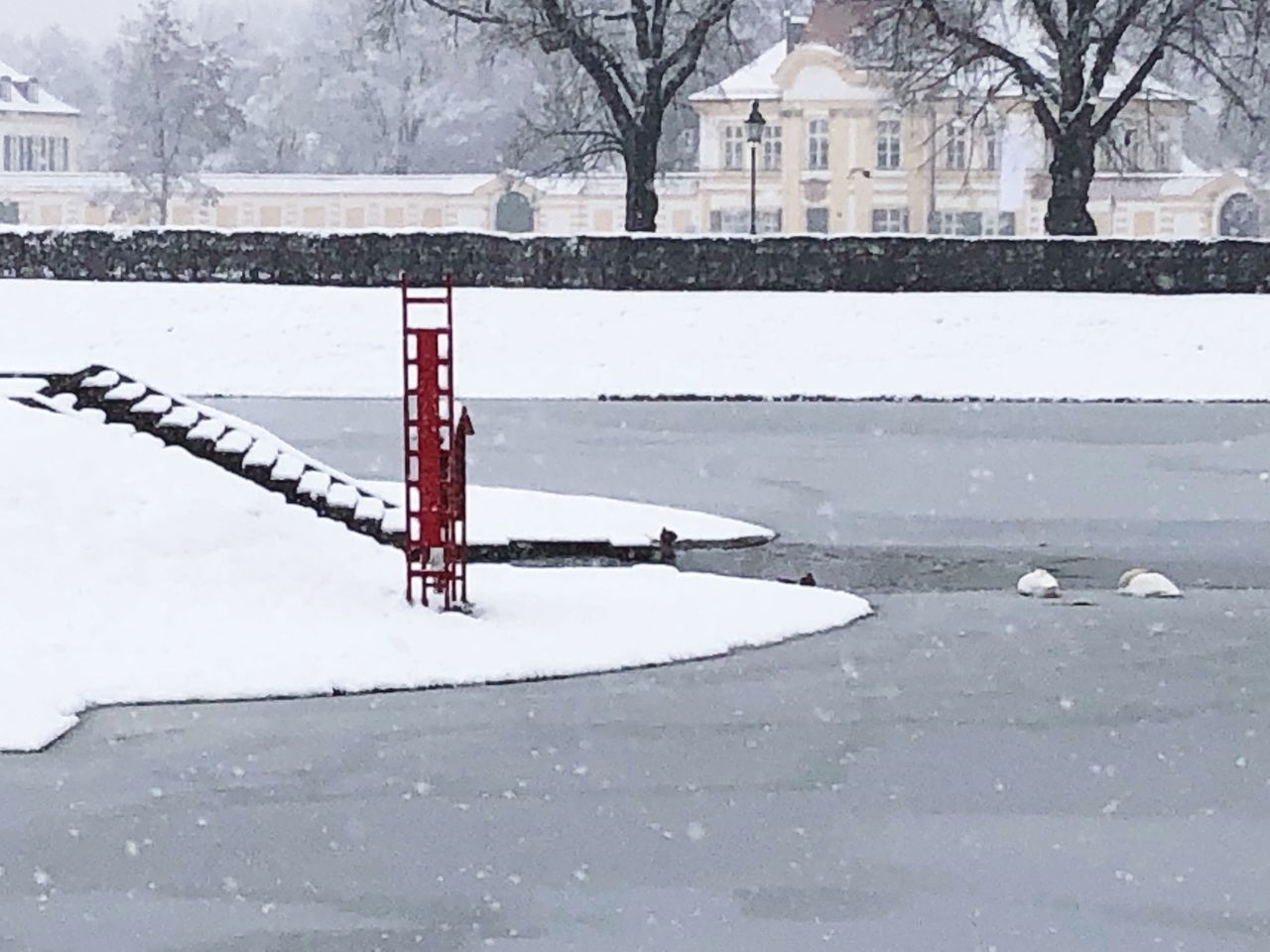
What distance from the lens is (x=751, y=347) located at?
120 feet

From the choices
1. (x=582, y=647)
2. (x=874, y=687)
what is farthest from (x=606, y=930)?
(x=582, y=647)

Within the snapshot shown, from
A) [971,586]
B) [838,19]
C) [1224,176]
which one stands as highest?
[838,19]

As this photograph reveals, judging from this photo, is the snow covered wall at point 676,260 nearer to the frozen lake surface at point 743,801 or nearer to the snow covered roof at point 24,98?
the frozen lake surface at point 743,801

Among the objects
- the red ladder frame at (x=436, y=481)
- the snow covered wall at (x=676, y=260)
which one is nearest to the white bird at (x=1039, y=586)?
the red ladder frame at (x=436, y=481)

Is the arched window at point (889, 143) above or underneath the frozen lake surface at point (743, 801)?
above

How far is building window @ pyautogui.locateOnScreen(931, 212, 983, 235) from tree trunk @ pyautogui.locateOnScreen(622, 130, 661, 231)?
29397mm

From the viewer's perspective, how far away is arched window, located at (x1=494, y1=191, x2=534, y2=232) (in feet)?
254

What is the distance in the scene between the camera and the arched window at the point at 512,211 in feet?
254

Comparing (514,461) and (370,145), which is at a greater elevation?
(370,145)

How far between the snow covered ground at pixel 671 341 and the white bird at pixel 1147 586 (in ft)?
65.2

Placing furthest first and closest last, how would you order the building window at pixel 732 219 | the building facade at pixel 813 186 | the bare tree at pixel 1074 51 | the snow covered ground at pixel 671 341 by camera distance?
1. the building window at pixel 732 219
2. the building facade at pixel 813 186
3. the bare tree at pixel 1074 51
4. the snow covered ground at pixel 671 341

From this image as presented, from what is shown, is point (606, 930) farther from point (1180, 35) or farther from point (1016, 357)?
point (1180, 35)

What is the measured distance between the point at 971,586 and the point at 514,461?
29.0 feet

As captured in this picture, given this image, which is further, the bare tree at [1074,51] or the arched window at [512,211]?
the arched window at [512,211]
